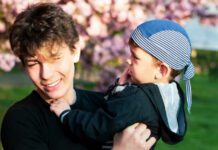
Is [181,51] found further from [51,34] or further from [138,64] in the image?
[51,34]

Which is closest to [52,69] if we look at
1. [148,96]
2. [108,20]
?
[148,96]

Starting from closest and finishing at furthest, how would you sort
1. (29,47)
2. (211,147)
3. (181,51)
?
1. (29,47)
2. (181,51)
3. (211,147)

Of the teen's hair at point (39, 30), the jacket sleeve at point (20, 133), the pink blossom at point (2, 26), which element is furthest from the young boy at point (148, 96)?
the pink blossom at point (2, 26)

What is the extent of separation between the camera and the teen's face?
2.73 m

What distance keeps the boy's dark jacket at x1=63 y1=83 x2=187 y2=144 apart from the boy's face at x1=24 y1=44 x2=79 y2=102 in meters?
0.12

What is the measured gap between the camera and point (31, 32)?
2.59 m

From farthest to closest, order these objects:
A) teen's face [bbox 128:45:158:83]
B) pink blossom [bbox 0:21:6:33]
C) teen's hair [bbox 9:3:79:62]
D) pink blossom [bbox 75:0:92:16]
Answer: pink blossom [bbox 0:21:6:33]
pink blossom [bbox 75:0:92:16]
teen's face [bbox 128:45:158:83]
teen's hair [bbox 9:3:79:62]

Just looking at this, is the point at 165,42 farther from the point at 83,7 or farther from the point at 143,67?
the point at 83,7

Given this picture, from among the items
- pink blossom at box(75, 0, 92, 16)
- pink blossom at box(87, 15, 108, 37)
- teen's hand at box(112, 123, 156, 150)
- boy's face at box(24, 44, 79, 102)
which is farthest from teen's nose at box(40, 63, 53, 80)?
pink blossom at box(87, 15, 108, 37)

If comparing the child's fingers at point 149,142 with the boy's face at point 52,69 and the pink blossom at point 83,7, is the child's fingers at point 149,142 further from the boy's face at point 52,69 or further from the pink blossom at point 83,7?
the pink blossom at point 83,7

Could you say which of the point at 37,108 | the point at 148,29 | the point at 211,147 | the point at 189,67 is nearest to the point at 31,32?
the point at 37,108

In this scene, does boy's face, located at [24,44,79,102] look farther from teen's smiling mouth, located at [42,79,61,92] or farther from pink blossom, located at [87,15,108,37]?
pink blossom, located at [87,15,108,37]

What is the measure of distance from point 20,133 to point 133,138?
47cm

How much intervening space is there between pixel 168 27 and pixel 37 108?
2.16 ft
